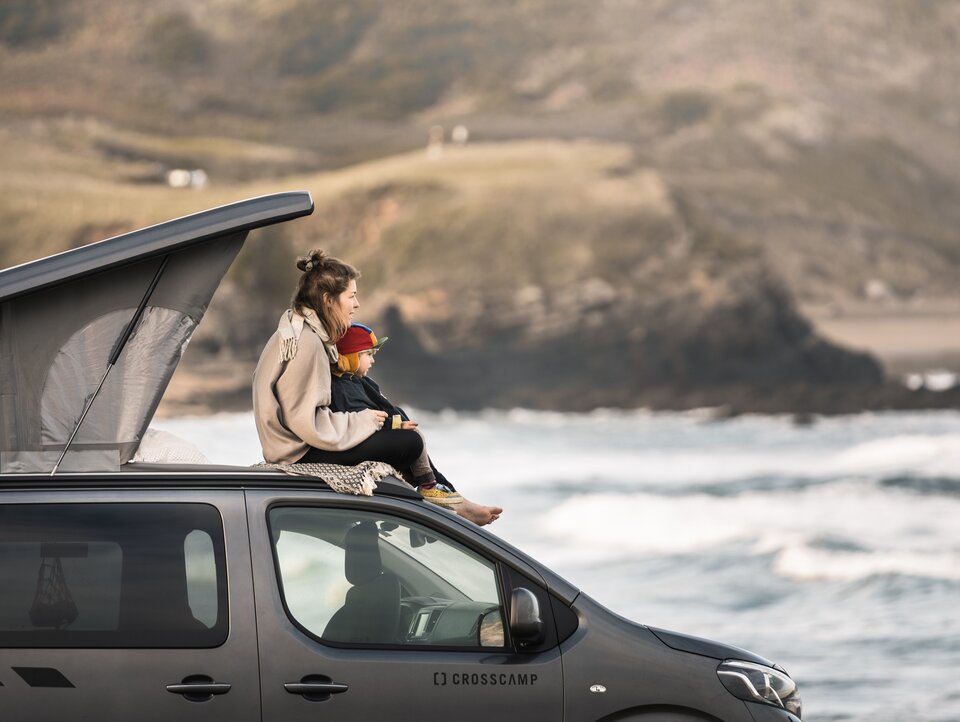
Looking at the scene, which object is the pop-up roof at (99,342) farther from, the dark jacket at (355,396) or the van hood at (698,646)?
the van hood at (698,646)

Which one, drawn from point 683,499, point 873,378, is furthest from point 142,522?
point 873,378

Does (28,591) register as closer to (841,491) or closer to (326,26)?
(841,491)

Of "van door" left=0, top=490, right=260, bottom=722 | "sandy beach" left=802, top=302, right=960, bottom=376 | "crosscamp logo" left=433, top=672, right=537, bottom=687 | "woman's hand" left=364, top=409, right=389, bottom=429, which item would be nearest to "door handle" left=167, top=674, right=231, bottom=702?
"van door" left=0, top=490, right=260, bottom=722

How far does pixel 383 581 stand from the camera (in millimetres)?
4379

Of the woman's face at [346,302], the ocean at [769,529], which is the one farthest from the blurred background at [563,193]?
the woman's face at [346,302]

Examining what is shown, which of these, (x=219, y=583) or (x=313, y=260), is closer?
(x=219, y=583)

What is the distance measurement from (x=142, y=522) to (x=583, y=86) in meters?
79.2

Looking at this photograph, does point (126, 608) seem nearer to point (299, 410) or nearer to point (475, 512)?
point (299, 410)

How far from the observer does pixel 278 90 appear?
7906 centimetres

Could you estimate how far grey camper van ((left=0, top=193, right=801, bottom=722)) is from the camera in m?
4.07

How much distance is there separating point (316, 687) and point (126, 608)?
621 mm

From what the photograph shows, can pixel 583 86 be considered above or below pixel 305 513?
above

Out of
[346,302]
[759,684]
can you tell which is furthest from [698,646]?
[346,302]

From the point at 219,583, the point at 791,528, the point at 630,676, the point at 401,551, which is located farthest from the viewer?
the point at 791,528
